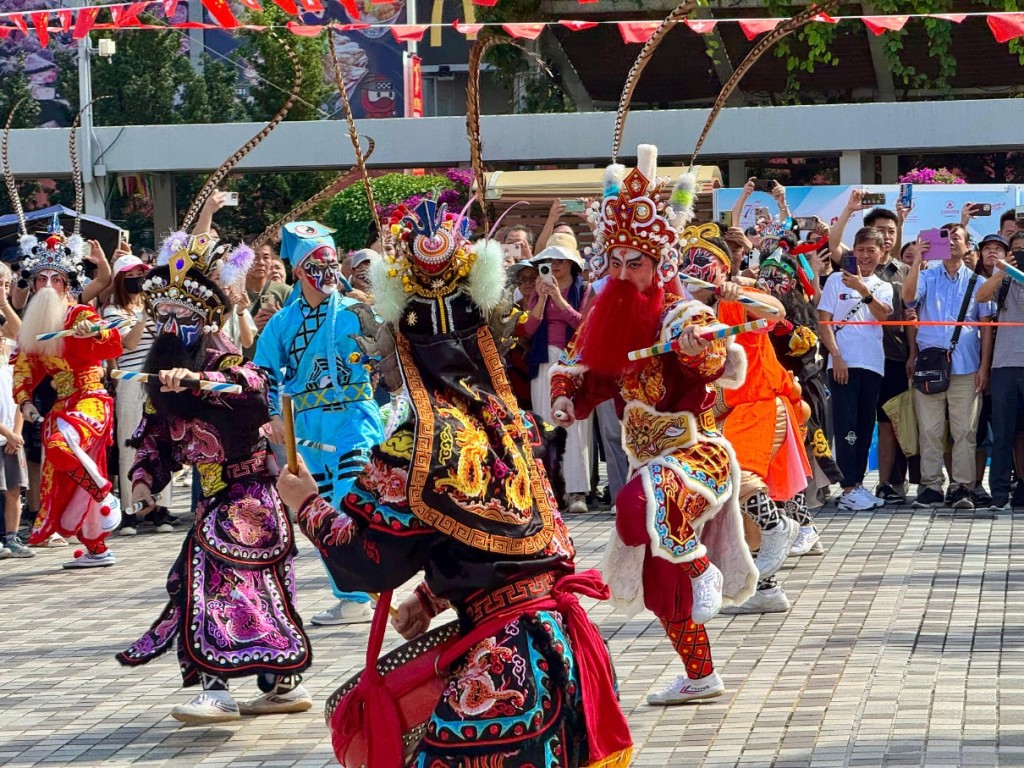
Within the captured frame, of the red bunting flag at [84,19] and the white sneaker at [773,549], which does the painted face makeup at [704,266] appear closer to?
the white sneaker at [773,549]

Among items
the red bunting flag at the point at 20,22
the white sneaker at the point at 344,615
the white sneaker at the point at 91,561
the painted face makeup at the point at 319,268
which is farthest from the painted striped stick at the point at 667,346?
the red bunting flag at the point at 20,22

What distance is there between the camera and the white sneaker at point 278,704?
21.2 feet

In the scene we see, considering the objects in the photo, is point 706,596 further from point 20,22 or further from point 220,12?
point 20,22

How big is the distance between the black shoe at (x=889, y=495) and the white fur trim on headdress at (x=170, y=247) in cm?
758

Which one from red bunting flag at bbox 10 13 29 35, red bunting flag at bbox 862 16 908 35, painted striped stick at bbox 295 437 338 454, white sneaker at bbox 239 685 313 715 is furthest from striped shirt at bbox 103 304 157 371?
red bunting flag at bbox 862 16 908 35

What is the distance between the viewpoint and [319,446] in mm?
7492

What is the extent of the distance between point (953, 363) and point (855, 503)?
1.31 metres

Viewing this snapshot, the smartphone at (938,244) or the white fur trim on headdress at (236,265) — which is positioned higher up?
the white fur trim on headdress at (236,265)

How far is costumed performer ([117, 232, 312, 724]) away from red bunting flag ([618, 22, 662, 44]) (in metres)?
9.20

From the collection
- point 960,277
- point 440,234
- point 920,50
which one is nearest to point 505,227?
point 960,277

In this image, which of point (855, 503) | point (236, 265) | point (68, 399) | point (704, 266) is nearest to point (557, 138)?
point (855, 503)

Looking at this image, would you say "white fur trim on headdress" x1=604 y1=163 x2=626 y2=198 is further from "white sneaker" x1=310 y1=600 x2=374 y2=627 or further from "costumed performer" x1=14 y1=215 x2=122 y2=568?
"costumed performer" x1=14 y1=215 x2=122 y2=568

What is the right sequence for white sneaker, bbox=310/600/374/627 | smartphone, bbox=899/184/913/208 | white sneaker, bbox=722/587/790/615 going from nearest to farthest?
white sneaker, bbox=722/587/790/615 → white sneaker, bbox=310/600/374/627 → smartphone, bbox=899/184/913/208

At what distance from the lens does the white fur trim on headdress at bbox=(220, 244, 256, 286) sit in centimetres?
719
